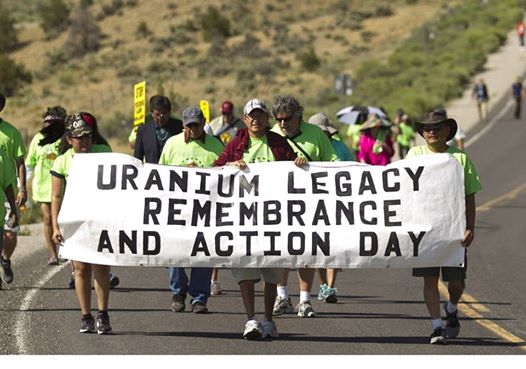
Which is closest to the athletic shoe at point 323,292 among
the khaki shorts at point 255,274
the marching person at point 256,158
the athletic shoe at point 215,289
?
the athletic shoe at point 215,289

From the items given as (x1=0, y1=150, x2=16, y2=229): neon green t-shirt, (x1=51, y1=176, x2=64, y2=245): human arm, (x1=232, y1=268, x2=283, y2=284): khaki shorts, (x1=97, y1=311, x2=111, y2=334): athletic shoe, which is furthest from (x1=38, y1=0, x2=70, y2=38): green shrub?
(x1=232, y1=268, x2=283, y2=284): khaki shorts

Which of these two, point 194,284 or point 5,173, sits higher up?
point 5,173

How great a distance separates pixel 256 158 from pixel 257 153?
0.14ft

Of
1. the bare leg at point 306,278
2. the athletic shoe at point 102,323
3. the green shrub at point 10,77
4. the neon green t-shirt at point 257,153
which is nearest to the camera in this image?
the athletic shoe at point 102,323

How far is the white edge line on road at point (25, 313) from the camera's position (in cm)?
1167

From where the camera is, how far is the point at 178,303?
14.1m

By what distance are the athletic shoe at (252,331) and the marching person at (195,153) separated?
202 centimetres

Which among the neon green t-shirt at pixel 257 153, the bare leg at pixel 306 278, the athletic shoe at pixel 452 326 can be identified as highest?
the neon green t-shirt at pixel 257 153

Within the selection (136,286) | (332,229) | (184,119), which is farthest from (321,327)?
(136,286)

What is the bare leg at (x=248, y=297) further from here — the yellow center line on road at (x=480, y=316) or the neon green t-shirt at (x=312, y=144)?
the yellow center line on road at (x=480, y=316)

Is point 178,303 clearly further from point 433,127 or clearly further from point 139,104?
point 139,104

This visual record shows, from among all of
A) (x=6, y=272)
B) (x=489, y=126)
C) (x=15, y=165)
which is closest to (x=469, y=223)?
(x=15, y=165)

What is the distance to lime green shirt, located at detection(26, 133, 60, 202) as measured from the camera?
16234 millimetres

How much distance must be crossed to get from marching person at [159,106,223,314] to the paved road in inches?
7.5
